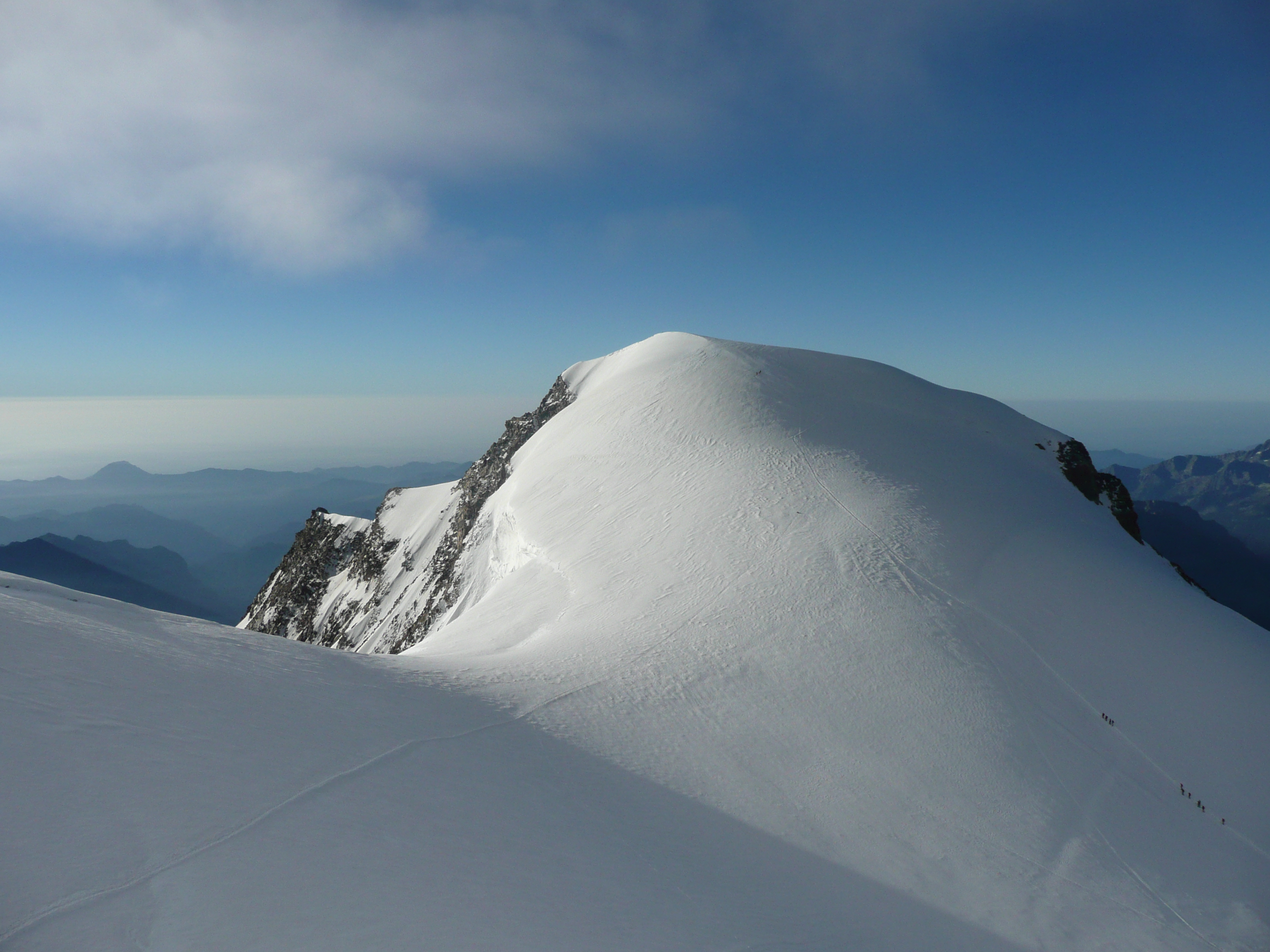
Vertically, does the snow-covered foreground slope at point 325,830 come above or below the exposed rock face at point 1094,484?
below

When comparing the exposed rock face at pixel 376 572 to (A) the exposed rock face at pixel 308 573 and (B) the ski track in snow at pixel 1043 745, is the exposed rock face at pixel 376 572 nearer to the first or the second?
(A) the exposed rock face at pixel 308 573

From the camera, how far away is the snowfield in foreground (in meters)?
5.84

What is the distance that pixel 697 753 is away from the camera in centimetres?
1088

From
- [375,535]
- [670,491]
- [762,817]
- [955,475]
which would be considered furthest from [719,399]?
[375,535]

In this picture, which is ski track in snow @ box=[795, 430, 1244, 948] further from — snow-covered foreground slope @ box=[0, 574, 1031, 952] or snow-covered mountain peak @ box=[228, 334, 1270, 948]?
snow-covered foreground slope @ box=[0, 574, 1031, 952]

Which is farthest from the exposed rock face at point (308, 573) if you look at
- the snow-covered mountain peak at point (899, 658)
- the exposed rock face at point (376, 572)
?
the snow-covered mountain peak at point (899, 658)

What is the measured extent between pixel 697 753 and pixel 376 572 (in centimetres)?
4640

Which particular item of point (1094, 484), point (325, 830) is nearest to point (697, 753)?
point (325, 830)

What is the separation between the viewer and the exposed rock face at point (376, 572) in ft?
126

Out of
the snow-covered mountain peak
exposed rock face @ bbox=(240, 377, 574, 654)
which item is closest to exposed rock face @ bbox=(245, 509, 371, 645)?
exposed rock face @ bbox=(240, 377, 574, 654)

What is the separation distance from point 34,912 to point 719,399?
98.1ft

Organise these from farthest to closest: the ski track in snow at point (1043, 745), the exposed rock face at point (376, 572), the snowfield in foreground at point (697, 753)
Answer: the exposed rock face at point (376, 572) < the ski track in snow at point (1043, 745) < the snowfield in foreground at point (697, 753)

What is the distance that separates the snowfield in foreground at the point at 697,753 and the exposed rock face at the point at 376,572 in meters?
17.1

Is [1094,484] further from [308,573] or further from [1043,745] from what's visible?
[308,573]
